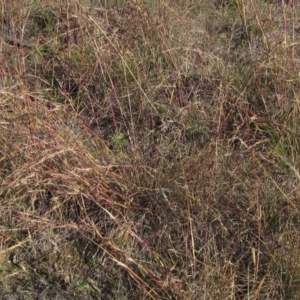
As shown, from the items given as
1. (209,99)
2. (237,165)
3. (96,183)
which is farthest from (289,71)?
(96,183)

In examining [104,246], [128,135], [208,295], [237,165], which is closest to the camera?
[208,295]

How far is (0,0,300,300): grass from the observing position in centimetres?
268

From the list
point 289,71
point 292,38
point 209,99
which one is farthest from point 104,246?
point 292,38

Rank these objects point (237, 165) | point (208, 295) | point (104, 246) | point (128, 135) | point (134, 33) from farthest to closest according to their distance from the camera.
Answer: point (134, 33), point (128, 135), point (237, 165), point (104, 246), point (208, 295)

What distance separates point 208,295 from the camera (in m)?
2.51

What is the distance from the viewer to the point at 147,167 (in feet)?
9.71

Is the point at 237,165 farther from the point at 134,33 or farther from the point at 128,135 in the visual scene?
the point at 134,33

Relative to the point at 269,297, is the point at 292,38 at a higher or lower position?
higher

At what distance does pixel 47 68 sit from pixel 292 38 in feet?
4.23

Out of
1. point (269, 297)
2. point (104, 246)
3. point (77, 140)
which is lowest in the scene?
point (269, 297)

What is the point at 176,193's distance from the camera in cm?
283

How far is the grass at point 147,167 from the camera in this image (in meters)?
2.68

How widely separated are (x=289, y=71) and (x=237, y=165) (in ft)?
2.02

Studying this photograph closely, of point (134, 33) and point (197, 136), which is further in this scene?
point (134, 33)
